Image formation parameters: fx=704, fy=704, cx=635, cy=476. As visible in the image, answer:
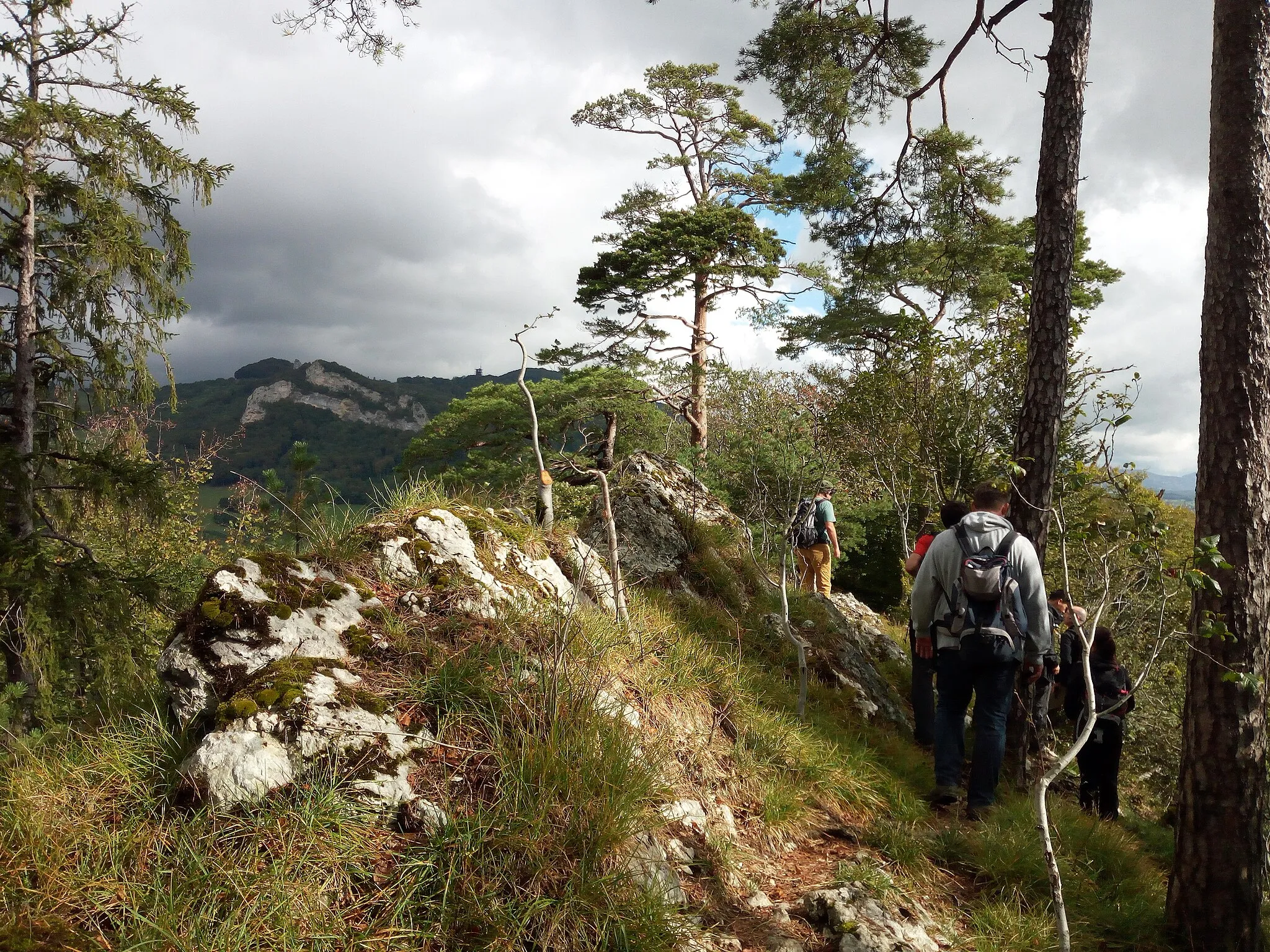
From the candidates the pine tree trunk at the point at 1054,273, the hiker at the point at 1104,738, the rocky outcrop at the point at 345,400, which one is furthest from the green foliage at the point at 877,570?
the rocky outcrop at the point at 345,400

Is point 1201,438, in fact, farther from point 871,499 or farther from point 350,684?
point 871,499

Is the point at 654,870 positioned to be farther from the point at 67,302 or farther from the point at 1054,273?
the point at 67,302

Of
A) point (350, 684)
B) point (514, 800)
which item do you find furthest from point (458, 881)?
point (350, 684)

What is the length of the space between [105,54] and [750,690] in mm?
11855

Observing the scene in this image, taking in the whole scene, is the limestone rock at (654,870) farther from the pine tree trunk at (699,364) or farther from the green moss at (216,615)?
the pine tree trunk at (699,364)

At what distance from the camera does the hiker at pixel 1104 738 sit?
6020 millimetres

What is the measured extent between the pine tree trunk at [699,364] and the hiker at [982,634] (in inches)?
560

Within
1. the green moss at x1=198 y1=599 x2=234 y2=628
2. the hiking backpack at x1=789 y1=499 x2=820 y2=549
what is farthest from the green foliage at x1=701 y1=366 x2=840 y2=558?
the green moss at x1=198 y1=599 x2=234 y2=628

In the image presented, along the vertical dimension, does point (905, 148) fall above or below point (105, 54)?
below

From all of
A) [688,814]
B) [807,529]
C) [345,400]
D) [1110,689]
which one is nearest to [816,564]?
[807,529]

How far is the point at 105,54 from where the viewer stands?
31.7ft

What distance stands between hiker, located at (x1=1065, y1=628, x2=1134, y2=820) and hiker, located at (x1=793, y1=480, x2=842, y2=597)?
2.67 meters

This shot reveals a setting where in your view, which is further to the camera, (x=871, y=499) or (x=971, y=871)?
(x=871, y=499)

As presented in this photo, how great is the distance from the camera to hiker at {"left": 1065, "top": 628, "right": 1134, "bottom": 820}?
6.02 metres
